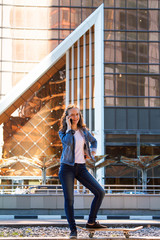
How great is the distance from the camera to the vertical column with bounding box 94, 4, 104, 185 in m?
40.2

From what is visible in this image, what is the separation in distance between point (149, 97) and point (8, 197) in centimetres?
2114

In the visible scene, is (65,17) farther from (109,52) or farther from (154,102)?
(154,102)

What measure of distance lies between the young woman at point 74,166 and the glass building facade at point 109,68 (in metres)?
33.7

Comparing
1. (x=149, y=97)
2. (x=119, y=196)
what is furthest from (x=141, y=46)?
(x=119, y=196)

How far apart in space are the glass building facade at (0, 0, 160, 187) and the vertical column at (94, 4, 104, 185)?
15.0 inches

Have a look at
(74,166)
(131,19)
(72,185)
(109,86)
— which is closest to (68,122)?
(74,166)

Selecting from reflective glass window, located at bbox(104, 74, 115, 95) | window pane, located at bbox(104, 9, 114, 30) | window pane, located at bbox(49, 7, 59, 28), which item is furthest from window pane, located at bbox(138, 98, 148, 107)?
window pane, located at bbox(49, 7, 59, 28)

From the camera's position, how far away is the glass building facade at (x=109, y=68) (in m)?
40.5

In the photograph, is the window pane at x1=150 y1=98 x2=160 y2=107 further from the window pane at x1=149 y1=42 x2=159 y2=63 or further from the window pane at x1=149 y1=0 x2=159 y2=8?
the window pane at x1=149 y1=0 x2=159 y2=8

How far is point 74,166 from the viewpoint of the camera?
20.2 feet

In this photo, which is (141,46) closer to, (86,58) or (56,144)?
(86,58)

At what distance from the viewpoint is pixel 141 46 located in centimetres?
4141

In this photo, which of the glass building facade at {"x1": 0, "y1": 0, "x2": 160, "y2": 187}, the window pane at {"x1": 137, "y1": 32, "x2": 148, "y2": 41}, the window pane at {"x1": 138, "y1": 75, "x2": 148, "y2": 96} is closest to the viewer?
the glass building facade at {"x1": 0, "y1": 0, "x2": 160, "y2": 187}

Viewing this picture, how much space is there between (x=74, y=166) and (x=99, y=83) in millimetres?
34842
